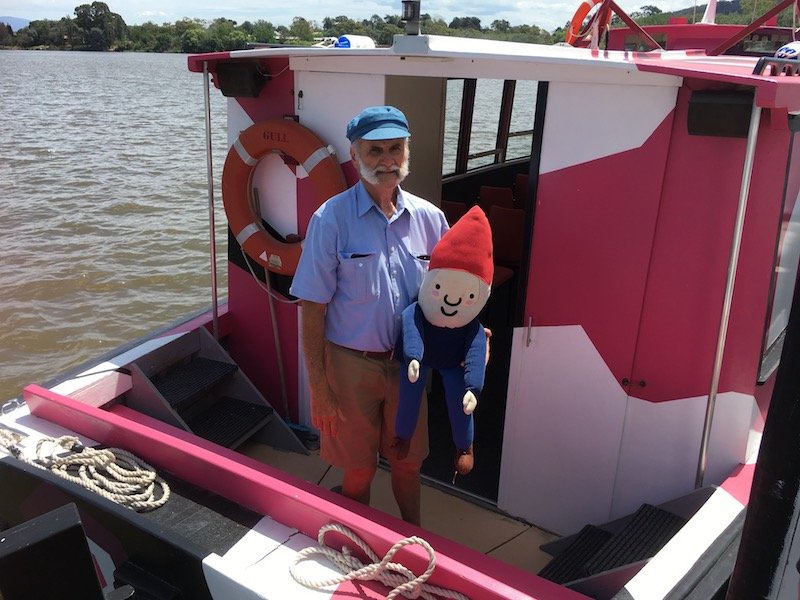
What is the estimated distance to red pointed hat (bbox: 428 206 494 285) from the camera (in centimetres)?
198

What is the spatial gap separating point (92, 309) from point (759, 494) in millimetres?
6478

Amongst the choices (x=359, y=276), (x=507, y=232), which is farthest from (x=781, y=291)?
(x=507, y=232)

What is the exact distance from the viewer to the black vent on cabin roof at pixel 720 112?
6.40 ft

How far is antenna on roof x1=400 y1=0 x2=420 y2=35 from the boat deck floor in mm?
1886

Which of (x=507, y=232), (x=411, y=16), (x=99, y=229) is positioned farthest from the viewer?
(x=99, y=229)

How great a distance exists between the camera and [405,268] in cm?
219

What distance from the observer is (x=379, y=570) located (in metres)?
1.79

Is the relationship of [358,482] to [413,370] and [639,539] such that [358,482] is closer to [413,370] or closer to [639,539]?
[413,370]

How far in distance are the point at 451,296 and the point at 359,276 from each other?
0.29m

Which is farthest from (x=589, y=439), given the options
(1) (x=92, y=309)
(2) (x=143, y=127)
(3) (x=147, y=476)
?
(2) (x=143, y=127)

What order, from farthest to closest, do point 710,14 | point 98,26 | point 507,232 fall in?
point 98,26
point 710,14
point 507,232

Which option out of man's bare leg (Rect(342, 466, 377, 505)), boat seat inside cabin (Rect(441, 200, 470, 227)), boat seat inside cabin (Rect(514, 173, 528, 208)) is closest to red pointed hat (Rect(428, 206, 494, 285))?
man's bare leg (Rect(342, 466, 377, 505))

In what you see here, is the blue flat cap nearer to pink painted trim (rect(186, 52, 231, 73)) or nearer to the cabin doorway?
the cabin doorway

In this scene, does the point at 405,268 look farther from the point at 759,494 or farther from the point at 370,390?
the point at 759,494
